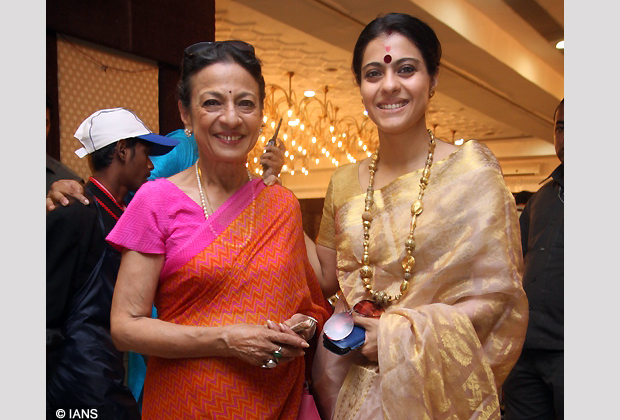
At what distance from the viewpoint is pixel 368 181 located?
183 centimetres

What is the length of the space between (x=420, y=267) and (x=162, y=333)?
30.3 inches

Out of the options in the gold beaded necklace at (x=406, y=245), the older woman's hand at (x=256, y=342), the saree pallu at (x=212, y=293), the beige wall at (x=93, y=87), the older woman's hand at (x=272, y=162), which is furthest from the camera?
the beige wall at (x=93, y=87)

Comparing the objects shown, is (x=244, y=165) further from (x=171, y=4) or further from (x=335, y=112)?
(x=335, y=112)

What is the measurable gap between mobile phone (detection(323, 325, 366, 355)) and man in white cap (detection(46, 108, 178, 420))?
1.07 m

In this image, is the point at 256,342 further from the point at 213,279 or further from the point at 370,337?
the point at 370,337

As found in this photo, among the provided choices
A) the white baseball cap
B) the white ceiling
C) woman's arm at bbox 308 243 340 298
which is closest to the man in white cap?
the white baseball cap

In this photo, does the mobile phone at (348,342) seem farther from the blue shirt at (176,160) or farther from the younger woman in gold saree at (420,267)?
the blue shirt at (176,160)

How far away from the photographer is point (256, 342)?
1.37 meters

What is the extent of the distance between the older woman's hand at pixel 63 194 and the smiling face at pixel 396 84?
47.2 inches

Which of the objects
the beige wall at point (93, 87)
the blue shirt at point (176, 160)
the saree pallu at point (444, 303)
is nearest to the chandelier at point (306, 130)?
the beige wall at point (93, 87)

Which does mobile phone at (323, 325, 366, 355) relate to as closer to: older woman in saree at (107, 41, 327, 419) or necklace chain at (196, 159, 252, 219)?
older woman in saree at (107, 41, 327, 419)

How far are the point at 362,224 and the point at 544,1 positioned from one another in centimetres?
521

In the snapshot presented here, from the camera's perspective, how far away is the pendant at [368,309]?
162cm

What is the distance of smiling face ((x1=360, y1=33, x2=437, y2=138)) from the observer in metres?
1.63
